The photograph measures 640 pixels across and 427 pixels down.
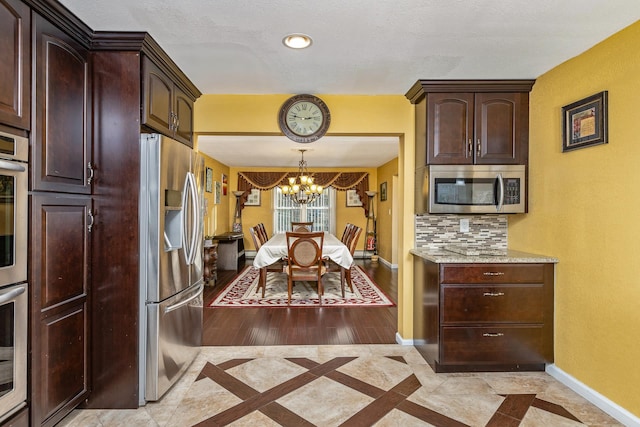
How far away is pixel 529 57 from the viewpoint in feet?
7.54

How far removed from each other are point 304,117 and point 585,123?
200 cm

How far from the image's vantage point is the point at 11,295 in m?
1.47

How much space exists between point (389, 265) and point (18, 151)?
6.27m

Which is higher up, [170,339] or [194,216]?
[194,216]

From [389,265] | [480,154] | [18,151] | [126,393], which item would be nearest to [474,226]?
[480,154]

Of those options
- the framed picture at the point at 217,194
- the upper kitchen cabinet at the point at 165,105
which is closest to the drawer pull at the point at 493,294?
the upper kitchen cabinet at the point at 165,105

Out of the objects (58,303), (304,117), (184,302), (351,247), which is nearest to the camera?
(58,303)

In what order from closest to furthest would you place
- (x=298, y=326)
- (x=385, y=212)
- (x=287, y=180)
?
(x=298, y=326) < (x=385, y=212) < (x=287, y=180)

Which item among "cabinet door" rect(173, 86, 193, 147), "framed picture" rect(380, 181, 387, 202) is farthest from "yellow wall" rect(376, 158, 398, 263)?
"cabinet door" rect(173, 86, 193, 147)

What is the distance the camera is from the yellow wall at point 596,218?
192cm

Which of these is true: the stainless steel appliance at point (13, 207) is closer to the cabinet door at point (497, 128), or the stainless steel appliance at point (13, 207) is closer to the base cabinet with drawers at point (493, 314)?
the base cabinet with drawers at point (493, 314)

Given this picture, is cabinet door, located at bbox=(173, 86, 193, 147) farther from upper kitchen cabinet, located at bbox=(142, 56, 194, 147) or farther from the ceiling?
the ceiling

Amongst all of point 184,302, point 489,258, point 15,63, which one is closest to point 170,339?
point 184,302

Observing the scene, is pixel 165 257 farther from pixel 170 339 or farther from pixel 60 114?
pixel 60 114
